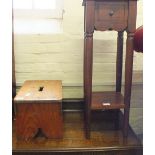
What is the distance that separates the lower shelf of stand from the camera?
1307 mm

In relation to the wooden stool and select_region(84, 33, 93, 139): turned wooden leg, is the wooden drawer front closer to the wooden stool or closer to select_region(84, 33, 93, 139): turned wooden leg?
select_region(84, 33, 93, 139): turned wooden leg

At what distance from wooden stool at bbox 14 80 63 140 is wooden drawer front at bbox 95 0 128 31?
17.3 inches

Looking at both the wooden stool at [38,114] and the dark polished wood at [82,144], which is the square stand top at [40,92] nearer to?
the wooden stool at [38,114]

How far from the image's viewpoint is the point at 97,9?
1225 millimetres

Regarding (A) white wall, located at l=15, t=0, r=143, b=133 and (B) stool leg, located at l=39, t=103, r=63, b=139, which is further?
(A) white wall, located at l=15, t=0, r=143, b=133

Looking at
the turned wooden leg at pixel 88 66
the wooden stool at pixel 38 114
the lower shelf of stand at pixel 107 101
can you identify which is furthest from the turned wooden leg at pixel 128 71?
the wooden stool at pixel 38 114

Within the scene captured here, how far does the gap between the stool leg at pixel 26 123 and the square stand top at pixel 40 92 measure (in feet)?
0.15

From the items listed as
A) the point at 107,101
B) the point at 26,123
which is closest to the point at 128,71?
the point at 107,101

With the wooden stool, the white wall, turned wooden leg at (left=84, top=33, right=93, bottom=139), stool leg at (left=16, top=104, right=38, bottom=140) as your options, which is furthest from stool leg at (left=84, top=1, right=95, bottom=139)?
the white wall
